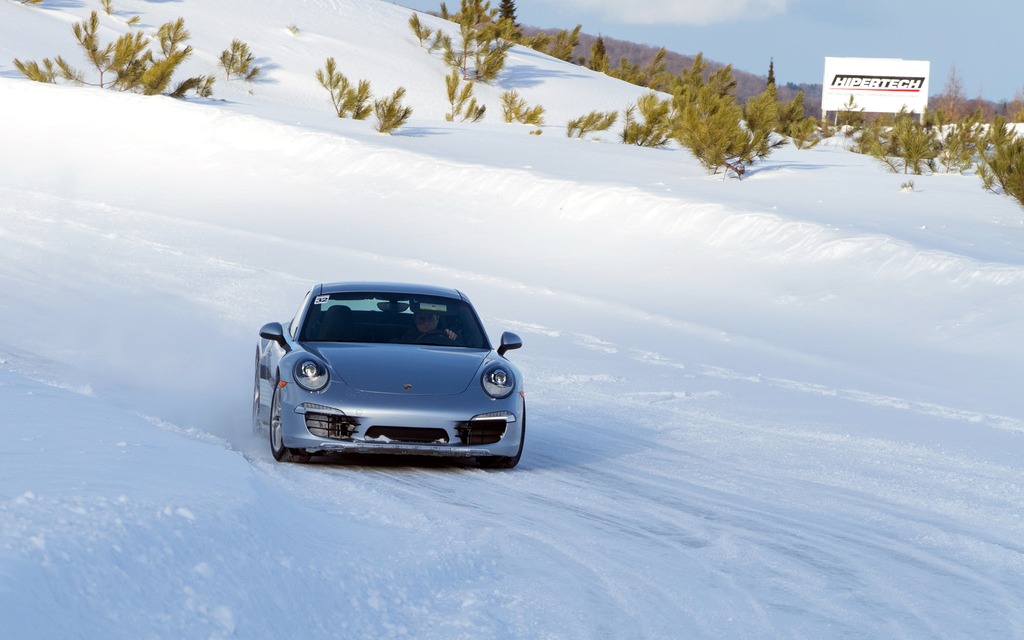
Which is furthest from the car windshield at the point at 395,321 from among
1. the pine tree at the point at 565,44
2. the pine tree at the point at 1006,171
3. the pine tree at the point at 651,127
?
the pine tree at the point at 565,44

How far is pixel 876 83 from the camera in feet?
299

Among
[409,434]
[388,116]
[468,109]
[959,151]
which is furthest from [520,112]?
[409,434]

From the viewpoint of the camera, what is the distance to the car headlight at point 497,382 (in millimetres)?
9430

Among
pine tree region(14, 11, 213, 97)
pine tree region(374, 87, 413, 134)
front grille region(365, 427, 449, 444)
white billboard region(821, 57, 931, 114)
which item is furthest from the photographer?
white billboard region(821, 57, 931, 114)

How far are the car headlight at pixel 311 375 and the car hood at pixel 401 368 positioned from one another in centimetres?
9

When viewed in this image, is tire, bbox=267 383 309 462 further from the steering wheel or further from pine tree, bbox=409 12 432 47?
pine tree, bbox=409 12 432 47

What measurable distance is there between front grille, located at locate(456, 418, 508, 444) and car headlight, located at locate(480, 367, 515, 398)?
0.21m

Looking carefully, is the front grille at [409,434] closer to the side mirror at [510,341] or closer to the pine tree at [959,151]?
the side mirror at [510,341]

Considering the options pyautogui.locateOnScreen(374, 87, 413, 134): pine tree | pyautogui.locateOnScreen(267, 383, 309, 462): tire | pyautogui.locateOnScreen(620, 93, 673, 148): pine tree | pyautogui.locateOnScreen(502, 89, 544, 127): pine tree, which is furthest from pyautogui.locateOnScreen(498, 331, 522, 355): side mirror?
pyautogui.locateOnScreen(502, 89, 544, 127): pine tree

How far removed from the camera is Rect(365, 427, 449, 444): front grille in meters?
9.01

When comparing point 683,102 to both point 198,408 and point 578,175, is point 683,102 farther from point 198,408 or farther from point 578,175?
point 198,408

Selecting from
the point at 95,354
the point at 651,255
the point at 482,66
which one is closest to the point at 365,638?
the point at 95,354

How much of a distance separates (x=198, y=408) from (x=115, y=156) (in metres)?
22.8

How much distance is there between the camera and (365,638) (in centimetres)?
521
